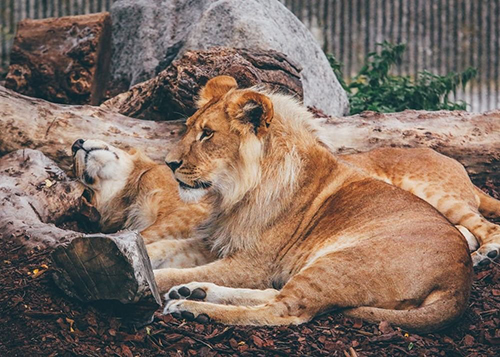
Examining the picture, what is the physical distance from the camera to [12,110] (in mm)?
7219

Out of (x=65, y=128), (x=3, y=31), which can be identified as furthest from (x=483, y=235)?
(x=3, y=31)

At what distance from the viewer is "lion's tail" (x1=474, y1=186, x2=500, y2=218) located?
22.4 feet

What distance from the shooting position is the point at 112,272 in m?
4.17

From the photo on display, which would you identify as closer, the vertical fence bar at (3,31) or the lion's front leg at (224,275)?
the lion's front leg at (224,275)

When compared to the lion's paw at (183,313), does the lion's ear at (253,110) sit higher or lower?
higher

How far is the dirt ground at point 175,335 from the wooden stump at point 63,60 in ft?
14.9

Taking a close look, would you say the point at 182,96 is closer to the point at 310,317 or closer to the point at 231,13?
the point at 231,13

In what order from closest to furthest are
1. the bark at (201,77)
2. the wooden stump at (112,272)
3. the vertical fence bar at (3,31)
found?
the wooden stump at (112,272), the bark at (201,77), the vertical fence bar at (3,31)

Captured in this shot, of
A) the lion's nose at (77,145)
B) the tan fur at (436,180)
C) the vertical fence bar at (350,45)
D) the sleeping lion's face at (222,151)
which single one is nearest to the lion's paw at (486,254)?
the tan fur at (436,180)

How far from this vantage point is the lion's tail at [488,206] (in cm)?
682

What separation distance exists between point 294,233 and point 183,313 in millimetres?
1174

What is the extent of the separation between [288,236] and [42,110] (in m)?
2.93

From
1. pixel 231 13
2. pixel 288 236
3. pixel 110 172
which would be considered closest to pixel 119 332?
pixel 288 236

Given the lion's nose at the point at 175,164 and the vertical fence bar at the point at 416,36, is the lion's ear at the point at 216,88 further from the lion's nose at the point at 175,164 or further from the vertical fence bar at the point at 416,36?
the vertical fence bar at the point at 416,36
